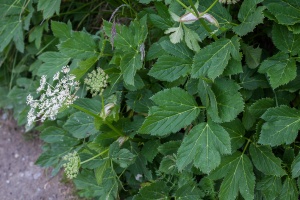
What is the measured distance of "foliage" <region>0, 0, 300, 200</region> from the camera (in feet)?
5.67

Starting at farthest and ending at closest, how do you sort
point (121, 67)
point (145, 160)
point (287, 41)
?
point (145, 160) < point (121, 67) < point (287, 41)

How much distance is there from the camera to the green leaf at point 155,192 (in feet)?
6.67

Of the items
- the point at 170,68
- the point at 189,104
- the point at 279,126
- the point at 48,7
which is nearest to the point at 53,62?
the point at 48,7

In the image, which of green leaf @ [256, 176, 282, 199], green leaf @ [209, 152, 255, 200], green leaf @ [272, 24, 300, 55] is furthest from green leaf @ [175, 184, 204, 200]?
green leaf @ [272, 24, 300, 55]

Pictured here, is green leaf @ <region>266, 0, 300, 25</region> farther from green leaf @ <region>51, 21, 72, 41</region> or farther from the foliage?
green leaf @ <region>51, 21, 72, 41</region>

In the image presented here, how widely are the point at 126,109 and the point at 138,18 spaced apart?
0.52 m

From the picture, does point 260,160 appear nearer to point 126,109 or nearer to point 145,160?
point 145,160

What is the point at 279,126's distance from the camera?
1.76 meters

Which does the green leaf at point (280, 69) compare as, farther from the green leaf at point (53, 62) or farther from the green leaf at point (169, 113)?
the green leaf at point (53, 62)

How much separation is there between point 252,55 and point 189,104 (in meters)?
0.37

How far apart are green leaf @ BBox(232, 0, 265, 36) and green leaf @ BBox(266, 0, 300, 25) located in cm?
6

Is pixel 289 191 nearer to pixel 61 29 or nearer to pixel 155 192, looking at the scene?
pixel 155 192

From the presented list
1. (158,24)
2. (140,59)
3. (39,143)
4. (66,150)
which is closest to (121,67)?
(140,59)

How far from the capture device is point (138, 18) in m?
2.14
